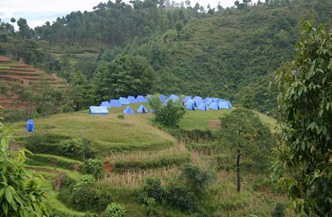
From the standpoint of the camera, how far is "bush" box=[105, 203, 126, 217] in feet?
41.1

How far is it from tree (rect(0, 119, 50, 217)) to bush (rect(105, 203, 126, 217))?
10065mm

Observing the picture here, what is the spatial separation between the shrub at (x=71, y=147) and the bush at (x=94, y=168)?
1747 mm

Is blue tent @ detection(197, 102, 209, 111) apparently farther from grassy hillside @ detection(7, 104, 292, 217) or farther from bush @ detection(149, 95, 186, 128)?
grassy hillside @ detection(7, 104, 292, 217)

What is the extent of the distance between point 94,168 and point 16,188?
1202cm

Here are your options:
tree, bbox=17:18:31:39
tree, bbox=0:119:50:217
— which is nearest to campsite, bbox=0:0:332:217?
tree, bbox=0:119:50:217

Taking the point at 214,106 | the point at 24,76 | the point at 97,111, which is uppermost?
the point at 24,76

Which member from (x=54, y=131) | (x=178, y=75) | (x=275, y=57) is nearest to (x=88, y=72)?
(x=178, y=75)

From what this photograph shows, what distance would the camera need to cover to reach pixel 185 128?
21.9m

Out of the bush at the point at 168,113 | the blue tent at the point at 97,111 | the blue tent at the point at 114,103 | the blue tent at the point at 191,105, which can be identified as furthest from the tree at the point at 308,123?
the blue tent at the point at 114,103

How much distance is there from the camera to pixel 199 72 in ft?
139

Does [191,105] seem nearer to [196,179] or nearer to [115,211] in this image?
[196,179]

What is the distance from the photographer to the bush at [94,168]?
14398 millimetres

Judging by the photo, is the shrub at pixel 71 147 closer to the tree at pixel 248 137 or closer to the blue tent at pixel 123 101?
the tree at pixel 248 137

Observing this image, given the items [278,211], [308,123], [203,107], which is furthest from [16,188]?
Result: [203,107]
